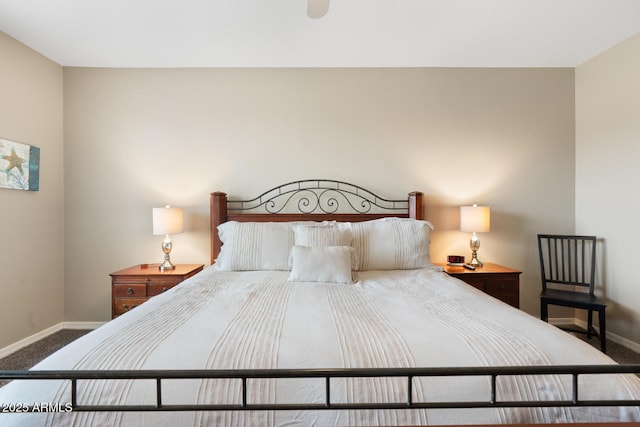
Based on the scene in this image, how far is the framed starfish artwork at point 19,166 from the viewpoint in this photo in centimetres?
234

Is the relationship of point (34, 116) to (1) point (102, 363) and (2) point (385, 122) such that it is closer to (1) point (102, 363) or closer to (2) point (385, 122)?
(1) point (102, 363)

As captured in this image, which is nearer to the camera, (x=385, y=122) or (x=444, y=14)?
(x=444, y=14)

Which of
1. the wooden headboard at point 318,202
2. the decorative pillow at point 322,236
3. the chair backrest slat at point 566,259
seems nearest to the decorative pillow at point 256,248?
the decorative pillow at point 322,236

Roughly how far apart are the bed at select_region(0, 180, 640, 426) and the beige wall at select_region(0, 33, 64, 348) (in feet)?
6.61

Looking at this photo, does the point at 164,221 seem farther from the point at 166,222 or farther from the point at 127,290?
the point at 127,290

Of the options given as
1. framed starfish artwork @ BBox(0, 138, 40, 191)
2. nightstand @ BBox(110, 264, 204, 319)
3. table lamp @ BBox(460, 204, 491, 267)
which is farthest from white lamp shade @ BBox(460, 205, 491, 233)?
framed starfish artwork @ BBox(0, 138, 40, 191)

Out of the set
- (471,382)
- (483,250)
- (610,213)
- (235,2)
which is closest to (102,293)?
(235,2)

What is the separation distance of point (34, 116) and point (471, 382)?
3842mm

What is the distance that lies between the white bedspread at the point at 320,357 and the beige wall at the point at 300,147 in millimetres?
1817

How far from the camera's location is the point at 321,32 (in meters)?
2.33

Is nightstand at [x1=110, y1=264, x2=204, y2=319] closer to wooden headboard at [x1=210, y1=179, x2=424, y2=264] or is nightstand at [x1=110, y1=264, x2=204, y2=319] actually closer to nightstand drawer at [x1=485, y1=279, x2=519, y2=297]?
wooden headboard at [x1=210, y1=179, x2=424, y2=264]

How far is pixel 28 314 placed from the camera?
102 inches

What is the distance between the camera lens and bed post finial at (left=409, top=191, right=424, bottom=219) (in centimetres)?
276

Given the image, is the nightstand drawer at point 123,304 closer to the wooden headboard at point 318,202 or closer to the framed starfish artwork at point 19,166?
the wooden headboard at point 318,202
